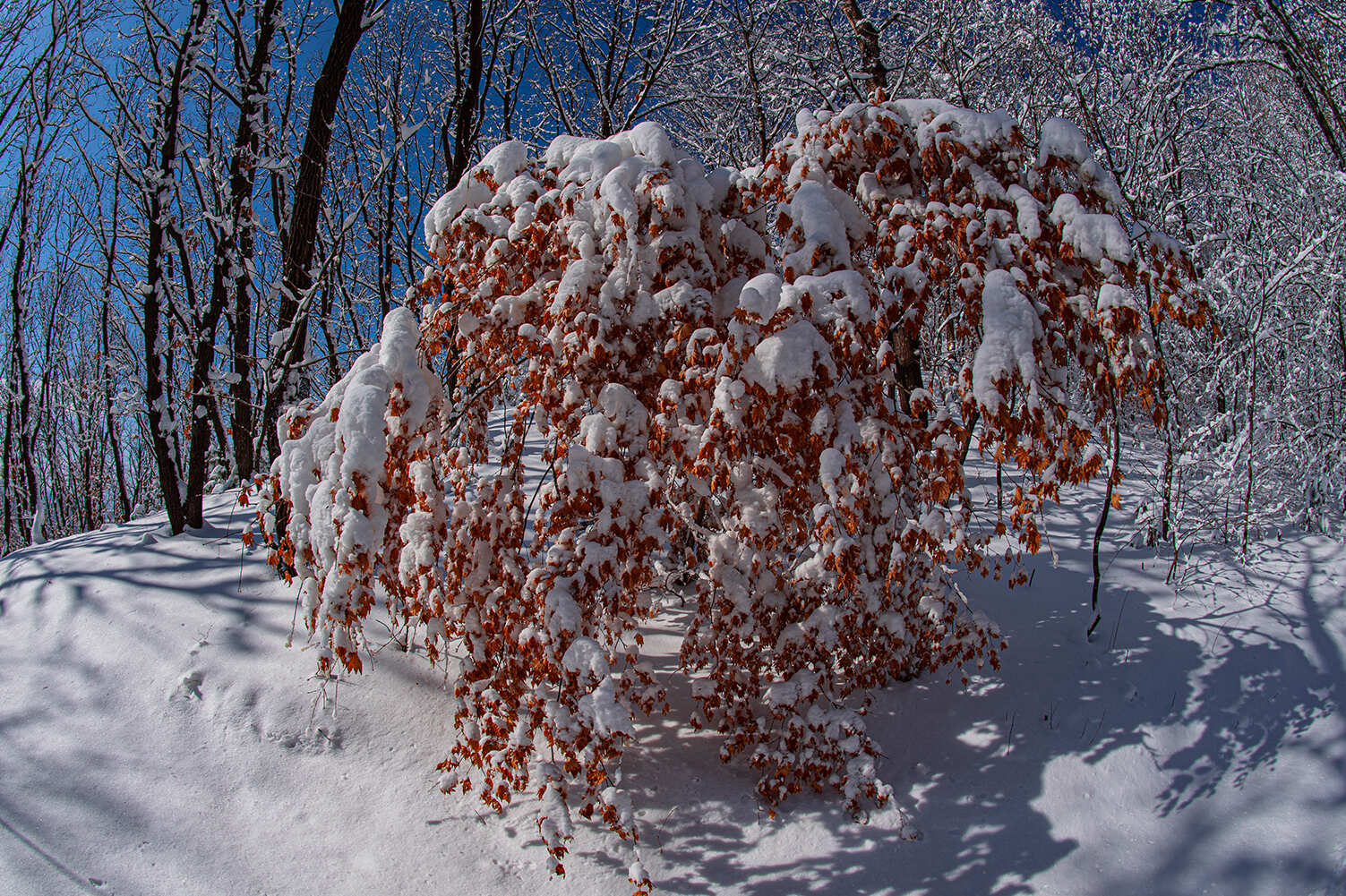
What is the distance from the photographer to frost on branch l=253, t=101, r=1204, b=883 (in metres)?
2.73

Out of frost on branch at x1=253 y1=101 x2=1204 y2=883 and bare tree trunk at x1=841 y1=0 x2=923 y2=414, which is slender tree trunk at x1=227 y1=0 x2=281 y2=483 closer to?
frost on branch at x1=253 y1=101 x2=1204 y2=883

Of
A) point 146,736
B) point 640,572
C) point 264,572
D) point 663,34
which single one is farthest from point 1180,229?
point 146,736

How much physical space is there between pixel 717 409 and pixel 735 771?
6.05 feet

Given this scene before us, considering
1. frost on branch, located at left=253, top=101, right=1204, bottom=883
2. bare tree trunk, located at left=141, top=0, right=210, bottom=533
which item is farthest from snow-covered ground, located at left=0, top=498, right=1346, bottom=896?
bare tree trunk, located at left=141, top=0, right=210, bottom=533

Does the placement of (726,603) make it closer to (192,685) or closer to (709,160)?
(192,685)

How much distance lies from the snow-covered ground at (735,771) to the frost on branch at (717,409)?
0.26 m

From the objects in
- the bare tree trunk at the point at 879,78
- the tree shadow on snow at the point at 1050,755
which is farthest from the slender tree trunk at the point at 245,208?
the bare tree trunk at the point at 879,78

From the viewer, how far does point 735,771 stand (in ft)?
11.4

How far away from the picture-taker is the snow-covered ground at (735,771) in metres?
2.86

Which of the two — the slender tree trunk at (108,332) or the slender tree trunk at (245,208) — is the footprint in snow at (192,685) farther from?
the slender tree trunk at (108,332)

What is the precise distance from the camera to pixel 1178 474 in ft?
17.0

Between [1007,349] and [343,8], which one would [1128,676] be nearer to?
[1007,349]

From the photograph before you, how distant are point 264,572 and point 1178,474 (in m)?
6.31

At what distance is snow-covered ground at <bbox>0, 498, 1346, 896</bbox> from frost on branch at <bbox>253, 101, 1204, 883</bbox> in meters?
0.26
